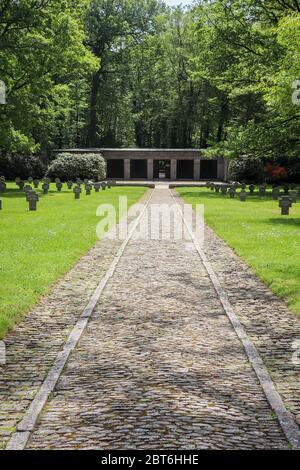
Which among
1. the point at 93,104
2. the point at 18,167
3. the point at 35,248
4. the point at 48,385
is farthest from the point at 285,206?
the point at 93,104

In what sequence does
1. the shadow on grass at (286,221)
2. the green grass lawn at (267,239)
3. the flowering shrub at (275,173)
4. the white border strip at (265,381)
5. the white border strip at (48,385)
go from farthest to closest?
the flowering shrub at (275,173) → the shadow on grass at (286,221) → the green grass lawn at (267,239) → the white border strip at (265,381) → the white border strip at (48,385)

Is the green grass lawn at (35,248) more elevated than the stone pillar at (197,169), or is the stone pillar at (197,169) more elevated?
the stone pillar at (197,169)

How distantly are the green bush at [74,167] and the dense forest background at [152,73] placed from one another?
3.93 meters

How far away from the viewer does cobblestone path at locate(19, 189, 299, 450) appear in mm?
4785

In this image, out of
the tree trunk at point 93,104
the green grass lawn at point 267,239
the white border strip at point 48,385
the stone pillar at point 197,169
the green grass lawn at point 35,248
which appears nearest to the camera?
the white border strip at point 48,385

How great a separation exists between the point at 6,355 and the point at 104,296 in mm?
3464

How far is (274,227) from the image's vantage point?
21.7 metres

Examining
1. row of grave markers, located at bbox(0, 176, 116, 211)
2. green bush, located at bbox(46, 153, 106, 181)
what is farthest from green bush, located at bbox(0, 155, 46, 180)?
row of grave markers, located at bbox(0, 176, 116, 211)

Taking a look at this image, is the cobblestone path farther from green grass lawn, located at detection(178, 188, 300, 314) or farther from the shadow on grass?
the shadow on grass

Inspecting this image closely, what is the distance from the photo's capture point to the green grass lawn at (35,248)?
395 inches

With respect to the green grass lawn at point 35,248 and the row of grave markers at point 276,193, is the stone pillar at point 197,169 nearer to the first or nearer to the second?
the row of grave markers at point 276,193

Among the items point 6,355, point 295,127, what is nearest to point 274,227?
point 295,127

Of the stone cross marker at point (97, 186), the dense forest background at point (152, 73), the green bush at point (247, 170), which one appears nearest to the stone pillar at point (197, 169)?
the dense forest background at point (152, 73)

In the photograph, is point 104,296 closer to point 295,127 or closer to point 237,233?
point 237,233
